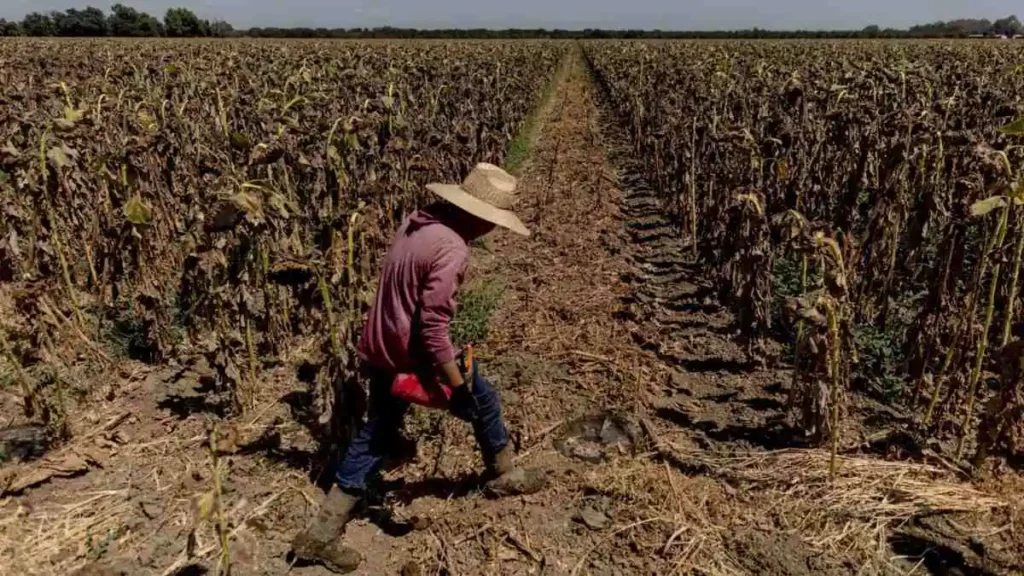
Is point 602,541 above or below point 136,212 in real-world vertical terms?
below

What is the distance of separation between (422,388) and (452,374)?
7.6 inches

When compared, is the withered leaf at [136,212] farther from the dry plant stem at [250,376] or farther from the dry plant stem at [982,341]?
the dry plant stem at [982,341]

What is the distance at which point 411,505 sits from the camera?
150 inches

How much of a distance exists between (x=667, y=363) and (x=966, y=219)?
7.00 ft

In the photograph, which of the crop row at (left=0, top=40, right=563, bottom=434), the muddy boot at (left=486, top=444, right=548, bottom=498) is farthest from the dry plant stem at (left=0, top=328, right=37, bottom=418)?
the muddy boot at (left=486, top=444, right=548, bottom=498)

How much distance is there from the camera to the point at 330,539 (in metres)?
3.28

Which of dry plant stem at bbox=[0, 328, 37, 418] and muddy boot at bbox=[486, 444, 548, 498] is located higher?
dry plant stem at bbox=[0, 328, 37, 418]

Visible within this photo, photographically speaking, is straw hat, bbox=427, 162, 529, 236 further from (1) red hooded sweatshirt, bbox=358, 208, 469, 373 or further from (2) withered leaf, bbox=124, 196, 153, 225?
(2) withered leaf, bbox=124, 196, 153, 225

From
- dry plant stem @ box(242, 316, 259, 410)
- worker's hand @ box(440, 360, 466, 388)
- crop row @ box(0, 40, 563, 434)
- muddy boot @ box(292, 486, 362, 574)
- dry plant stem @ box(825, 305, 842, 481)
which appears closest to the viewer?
worker's hand @ box(440, 360, 466, 388)

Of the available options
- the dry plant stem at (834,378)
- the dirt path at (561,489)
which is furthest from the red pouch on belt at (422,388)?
the dry plant stem at (834,378)

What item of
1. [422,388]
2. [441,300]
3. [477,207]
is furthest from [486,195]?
[422,388]

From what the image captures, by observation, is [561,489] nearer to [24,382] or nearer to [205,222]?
[205,222]

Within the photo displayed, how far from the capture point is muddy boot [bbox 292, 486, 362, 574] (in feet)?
10.7

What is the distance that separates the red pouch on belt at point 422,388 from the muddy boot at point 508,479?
61cm
